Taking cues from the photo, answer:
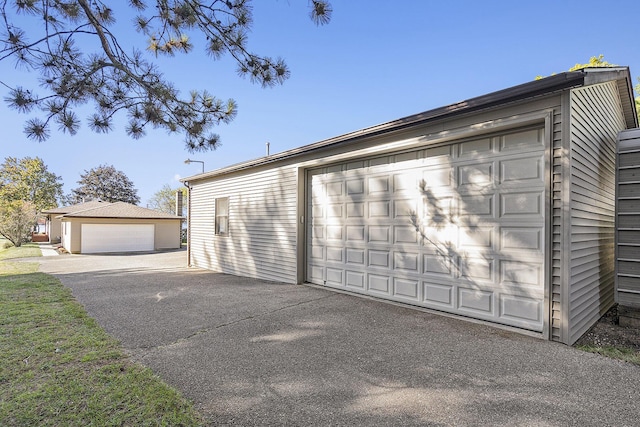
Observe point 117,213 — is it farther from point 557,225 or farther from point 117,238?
point 557,225

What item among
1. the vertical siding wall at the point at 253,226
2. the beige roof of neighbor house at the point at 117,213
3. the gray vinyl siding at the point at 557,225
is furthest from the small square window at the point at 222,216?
the beige roof of neighbor house at the point at 117,213

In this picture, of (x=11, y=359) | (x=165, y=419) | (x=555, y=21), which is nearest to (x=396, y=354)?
(x=165, y=419)

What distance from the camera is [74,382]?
2.76 m

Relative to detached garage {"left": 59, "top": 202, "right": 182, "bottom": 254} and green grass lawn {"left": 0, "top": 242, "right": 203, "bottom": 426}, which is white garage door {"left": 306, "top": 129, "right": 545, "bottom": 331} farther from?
detached garage {"left": 59, "top": 202, "right": 182, "bottom": 254}

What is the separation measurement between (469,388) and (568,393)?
80 centimetres

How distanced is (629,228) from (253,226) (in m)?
7.67

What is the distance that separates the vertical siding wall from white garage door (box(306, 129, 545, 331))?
43.8 inches

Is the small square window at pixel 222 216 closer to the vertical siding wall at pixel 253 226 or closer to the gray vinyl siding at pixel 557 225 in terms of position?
the vertical siding wall at pixel 253 226

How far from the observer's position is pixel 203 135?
3.84 metres

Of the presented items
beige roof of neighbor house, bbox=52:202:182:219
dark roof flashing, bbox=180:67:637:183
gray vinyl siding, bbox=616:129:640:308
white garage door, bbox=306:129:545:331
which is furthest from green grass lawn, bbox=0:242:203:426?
beige roof of neighbor house, bbox=52:202:182:219

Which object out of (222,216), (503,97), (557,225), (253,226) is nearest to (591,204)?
(557,225)

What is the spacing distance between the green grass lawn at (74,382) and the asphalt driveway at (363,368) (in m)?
0.20

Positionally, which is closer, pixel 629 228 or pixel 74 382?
pixel 74 382

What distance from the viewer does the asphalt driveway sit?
240 cm
